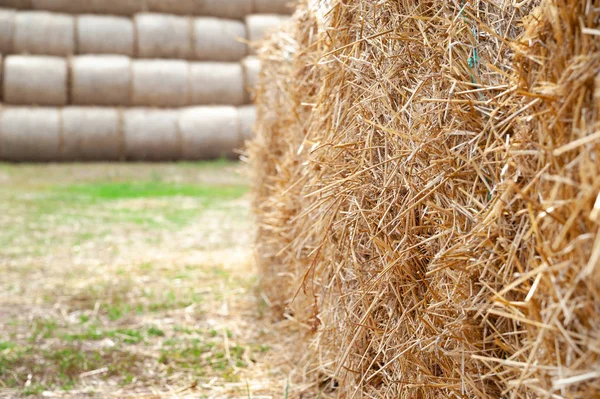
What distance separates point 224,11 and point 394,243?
27.2 ft

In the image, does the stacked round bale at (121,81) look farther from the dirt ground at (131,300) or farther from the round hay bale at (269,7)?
the dirt ground at (131,300)

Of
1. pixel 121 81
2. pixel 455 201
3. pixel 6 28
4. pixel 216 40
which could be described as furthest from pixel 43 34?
pixel 455 201

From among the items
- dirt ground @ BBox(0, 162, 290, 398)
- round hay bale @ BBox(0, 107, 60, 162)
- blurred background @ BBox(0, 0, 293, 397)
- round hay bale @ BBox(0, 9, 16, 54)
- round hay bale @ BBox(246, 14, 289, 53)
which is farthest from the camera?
round hay bale @ BBox(246, 14, 289, 53)

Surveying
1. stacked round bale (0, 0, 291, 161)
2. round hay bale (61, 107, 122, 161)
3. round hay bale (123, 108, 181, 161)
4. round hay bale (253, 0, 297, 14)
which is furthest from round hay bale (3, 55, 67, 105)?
round hay bale (253, 0, 297, 14)

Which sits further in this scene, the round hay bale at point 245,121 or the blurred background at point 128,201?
the round hay bale at point 245,121

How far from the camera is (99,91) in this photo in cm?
850

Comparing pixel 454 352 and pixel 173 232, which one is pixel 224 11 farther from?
pixel 454 352

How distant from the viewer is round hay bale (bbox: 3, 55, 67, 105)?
825 cm

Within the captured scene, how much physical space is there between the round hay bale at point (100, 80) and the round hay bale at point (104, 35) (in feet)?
0.49

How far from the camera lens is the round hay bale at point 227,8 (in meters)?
9.31

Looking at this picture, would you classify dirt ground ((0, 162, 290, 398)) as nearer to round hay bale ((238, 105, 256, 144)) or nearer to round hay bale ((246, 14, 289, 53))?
round hay bale ((238, 105, 256, 144))

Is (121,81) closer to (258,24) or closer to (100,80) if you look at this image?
(100,80)

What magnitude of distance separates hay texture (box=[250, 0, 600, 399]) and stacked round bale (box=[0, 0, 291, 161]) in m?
6.43

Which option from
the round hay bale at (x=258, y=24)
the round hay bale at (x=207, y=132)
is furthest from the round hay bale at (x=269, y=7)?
the round hay bale at (x=207, y=132)
